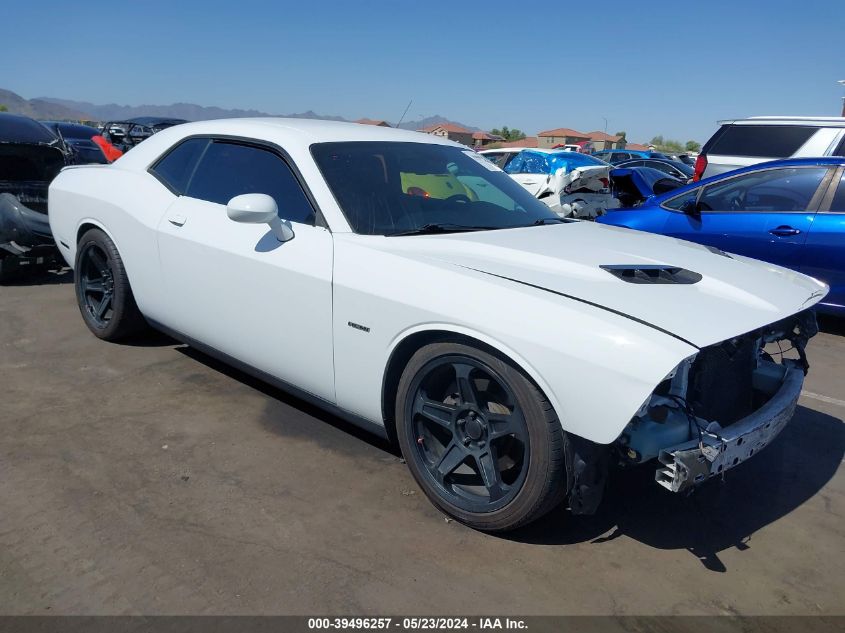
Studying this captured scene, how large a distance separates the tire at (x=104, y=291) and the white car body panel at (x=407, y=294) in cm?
14

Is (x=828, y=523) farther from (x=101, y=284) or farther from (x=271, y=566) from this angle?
(x=101, y=284)

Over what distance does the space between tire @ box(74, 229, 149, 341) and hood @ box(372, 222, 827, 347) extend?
2.23m

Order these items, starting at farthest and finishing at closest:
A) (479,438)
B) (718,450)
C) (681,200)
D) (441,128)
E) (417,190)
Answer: (441,128), (681,200), (417,190), (479,438), (718,450)

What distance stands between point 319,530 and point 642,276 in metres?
1.66

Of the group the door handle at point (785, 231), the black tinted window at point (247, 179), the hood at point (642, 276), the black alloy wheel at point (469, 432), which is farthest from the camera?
the door handle at point (785, 231)

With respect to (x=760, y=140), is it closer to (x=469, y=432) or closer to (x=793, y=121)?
(x=793, y=121)

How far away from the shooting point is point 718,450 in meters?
2.26

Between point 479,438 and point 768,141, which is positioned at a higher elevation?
point 768,141

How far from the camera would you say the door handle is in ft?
18.0

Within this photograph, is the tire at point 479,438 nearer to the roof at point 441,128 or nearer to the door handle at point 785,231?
the roof at point 441,128

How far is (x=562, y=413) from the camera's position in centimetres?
224

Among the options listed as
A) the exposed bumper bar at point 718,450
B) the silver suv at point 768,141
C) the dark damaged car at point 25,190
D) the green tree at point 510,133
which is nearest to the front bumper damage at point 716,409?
the exposed bumper bar at point 718,450

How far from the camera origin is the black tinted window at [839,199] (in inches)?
213

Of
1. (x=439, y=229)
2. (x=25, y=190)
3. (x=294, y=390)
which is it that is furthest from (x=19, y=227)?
(x=439, y=229)
